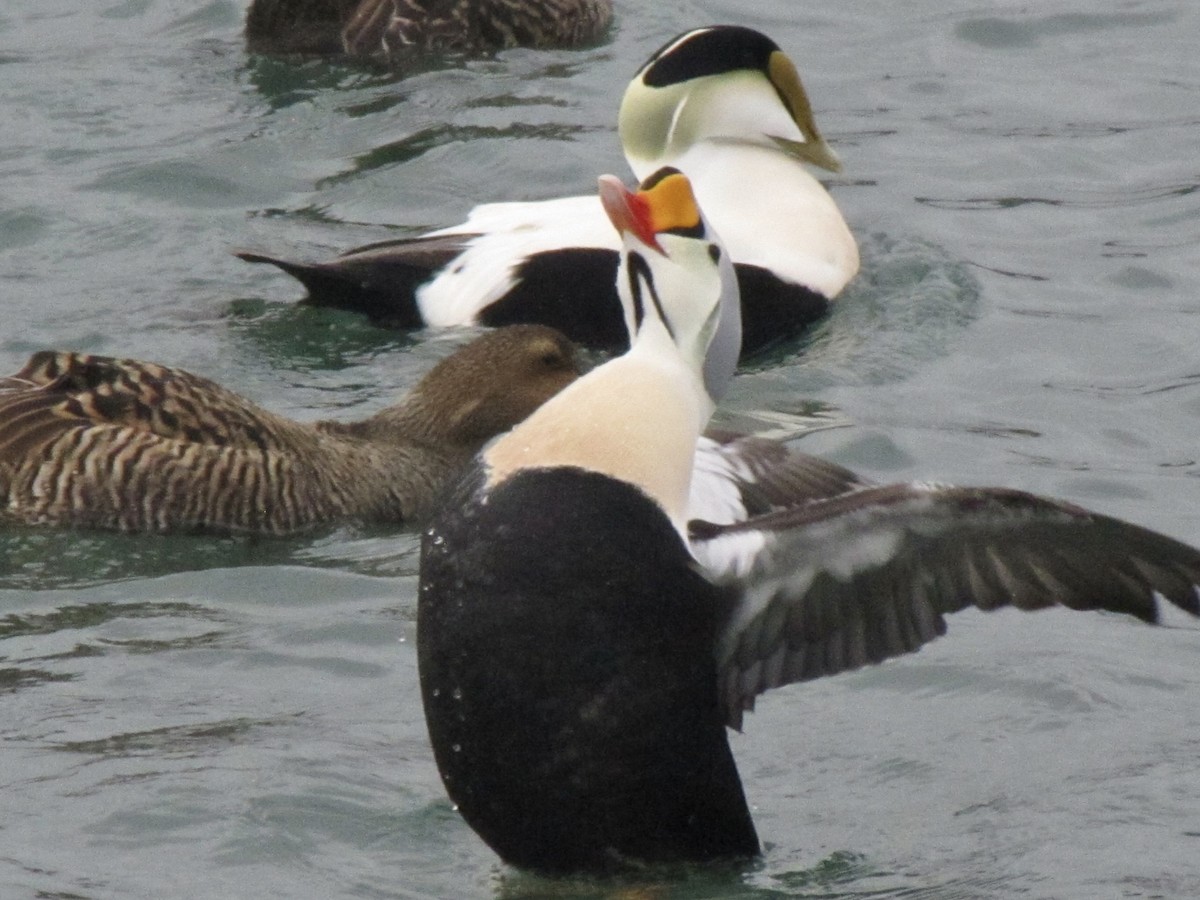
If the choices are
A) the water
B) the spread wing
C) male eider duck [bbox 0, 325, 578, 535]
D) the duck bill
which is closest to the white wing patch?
the water

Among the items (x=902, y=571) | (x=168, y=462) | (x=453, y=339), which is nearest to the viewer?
(x=902, y=571)

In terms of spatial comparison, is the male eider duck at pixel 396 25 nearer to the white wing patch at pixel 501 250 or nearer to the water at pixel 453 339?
the water at pixel 453 339

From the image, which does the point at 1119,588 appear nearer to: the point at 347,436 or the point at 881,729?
the point at 881,729

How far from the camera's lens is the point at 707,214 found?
343 inches

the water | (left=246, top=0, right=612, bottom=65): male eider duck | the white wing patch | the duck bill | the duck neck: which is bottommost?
the water

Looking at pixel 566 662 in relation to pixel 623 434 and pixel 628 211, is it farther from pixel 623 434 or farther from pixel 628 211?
pixel 628 211

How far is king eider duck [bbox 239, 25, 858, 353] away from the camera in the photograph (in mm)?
8312

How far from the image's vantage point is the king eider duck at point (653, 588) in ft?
15.4

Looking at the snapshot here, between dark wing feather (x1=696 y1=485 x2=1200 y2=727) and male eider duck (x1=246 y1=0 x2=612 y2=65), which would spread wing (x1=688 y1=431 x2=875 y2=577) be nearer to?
dark wing feather (x1=696 y1=485 x2=1200 y2=727)

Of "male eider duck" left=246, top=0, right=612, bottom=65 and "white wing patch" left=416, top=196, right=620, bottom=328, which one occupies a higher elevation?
"male eider duck" left=246, top=0, right=612, bottom=65

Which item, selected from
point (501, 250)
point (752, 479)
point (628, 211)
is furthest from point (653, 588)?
point (501, 250)

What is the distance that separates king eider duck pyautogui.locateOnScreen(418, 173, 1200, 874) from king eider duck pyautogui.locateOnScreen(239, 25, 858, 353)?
10.9ft

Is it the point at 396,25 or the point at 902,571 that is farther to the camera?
the point at 396,25

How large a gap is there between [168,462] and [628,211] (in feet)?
7.77
